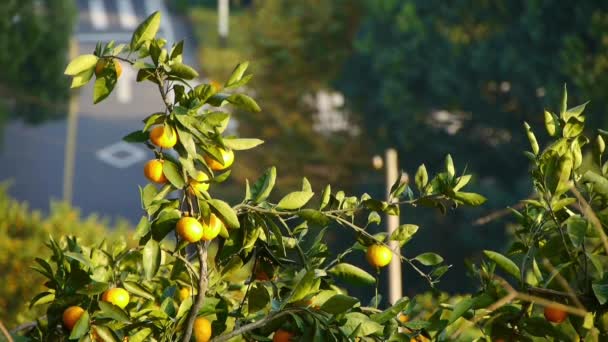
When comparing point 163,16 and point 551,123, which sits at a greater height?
point 551,123

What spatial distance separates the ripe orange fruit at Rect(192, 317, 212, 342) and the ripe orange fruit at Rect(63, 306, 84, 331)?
1.14 feet

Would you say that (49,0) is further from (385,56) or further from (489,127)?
(489,127)

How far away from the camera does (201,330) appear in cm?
329

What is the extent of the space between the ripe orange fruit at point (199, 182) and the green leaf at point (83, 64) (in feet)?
1.44

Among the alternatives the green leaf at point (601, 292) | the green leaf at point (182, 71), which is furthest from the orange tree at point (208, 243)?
the green leaf at point (601, 292)

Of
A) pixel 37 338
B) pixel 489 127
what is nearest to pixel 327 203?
pixel 37 338

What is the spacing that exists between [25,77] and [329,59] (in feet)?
22.1

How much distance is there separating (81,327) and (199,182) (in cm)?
55

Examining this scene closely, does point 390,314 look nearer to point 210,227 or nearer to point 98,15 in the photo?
point 210,227

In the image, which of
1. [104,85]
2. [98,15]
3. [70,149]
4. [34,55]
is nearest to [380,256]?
[104,85]

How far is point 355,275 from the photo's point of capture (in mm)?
3402

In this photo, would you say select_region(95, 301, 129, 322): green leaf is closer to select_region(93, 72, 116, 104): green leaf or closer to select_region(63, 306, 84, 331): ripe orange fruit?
select_region(63, 306, 84, 331): ripe orange fruit

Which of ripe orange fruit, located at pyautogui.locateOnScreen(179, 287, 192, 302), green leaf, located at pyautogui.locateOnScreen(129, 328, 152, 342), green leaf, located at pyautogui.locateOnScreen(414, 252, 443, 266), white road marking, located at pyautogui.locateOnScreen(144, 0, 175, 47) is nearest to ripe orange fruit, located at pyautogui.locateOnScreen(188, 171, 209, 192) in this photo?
green leaf, located at pyautogui.locateOnScreen(129, 328, 152, 342)

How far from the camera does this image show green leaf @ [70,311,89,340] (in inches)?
123
